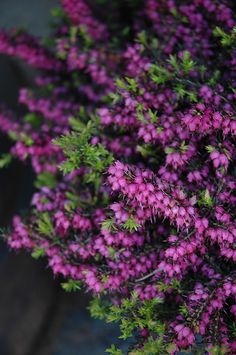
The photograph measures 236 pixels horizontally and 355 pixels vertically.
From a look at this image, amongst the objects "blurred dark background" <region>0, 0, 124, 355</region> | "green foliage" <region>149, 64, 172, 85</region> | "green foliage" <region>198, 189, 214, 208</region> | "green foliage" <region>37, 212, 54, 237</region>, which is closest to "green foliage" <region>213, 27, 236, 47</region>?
"green foliage" <region>149, 64, 172, 85</region>

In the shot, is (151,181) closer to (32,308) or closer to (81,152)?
(81,152)

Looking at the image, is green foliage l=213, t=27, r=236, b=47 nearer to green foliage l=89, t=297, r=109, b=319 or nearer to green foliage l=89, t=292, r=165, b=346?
green foliage l=89, t=292, r=165, b=346

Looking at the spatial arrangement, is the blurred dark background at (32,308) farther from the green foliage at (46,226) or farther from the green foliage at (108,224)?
the green foliage at (108,224)

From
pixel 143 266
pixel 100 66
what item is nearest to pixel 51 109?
pixel 100 66

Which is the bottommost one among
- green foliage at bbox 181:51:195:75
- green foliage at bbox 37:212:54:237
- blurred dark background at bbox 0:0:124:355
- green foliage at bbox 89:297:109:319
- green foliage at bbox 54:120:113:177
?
blurred dark background at bbox 0:0:124:355

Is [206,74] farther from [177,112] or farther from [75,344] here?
[75,344]

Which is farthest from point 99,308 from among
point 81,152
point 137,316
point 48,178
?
point 48,178

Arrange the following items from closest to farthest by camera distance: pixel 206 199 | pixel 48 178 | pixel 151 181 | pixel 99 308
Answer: pixel 151 181 < pixel 206 199 < pixel 99 308 < pixel 48 178
